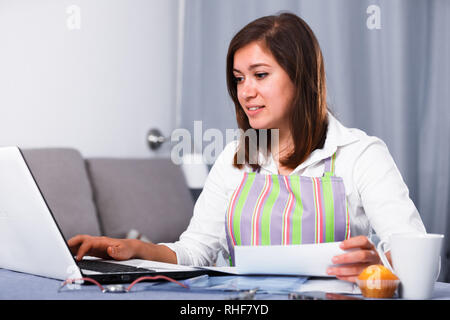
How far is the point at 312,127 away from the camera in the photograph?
4.50 ft

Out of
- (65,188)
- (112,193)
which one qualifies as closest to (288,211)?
(65,188)

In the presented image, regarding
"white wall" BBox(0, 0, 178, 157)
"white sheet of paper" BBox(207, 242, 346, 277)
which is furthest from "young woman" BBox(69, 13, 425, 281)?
"white wall" BBox(0, 0, 178, 157)

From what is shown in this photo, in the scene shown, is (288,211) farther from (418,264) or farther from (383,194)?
(418,264)

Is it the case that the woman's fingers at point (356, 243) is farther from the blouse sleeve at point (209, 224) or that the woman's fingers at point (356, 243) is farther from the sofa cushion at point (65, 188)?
the sofa cushion at point (65, 188)

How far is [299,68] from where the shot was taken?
137cm

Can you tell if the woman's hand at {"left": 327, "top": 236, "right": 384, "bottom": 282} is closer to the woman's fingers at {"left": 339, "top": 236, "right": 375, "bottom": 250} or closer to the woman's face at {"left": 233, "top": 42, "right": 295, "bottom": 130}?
the woman's fingers at {"left": 339, "top": 236, "right": 375, "bottom": 250}

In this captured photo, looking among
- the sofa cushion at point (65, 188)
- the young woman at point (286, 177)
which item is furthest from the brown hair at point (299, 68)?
the sofa cushion at point (65, 188)

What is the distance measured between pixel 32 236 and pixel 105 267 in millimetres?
160

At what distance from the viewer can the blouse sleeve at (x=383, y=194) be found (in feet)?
3.53

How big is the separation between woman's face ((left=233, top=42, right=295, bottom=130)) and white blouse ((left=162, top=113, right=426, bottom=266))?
113mm

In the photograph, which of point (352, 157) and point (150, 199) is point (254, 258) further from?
point (150, 199)

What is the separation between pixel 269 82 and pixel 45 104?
138 centimetres

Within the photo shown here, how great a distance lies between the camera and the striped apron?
1.19 m
